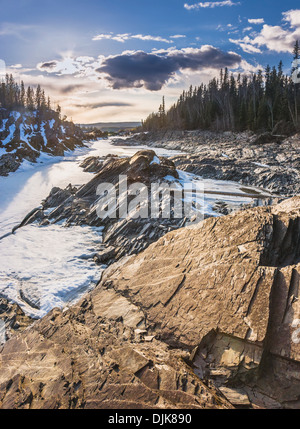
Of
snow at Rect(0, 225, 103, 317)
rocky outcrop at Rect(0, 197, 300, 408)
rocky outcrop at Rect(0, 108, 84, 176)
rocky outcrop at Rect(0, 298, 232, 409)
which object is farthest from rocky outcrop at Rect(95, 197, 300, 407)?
rocky outcrop at Rect(0, 108, 84, 176)

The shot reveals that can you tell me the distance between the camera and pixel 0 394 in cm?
450

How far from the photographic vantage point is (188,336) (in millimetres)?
5355

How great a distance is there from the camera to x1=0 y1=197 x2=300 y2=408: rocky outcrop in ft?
13.7

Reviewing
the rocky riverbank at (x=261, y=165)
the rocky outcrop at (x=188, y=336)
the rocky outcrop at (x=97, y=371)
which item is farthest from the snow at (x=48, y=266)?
the rocky riverbank at (x=261, y=165)

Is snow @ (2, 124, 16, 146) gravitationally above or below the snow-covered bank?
above

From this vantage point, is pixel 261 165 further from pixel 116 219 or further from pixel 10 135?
pixel 10 135

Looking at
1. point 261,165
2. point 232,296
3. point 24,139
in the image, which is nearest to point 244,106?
point 261,165

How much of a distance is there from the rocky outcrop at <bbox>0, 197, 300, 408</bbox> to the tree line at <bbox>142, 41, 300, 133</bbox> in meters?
45.8

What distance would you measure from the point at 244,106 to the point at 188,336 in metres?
64.0

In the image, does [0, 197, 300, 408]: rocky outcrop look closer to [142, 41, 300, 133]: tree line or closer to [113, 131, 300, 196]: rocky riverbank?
[113, 131, 300, 196]: rocky riverbank

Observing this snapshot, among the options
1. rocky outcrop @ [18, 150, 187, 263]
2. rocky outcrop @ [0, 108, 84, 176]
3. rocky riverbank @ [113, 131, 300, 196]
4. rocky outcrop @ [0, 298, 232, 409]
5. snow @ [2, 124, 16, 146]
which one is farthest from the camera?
snow @ [2, 124, 16, 146]

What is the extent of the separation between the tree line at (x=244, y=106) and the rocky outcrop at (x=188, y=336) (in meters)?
45.8

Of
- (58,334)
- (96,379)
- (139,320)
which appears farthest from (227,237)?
(58,334)

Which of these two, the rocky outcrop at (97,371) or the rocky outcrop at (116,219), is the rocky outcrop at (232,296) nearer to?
the rocky outcrop at (97,371)
